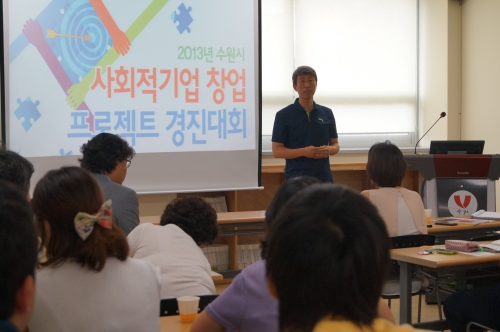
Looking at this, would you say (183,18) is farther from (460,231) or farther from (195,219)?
(195,219)

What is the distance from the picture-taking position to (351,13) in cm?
635

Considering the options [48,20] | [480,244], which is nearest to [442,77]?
[480,244]

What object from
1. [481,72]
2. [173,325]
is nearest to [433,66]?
[481,72]

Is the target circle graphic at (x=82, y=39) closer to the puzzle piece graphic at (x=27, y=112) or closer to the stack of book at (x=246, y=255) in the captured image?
the puzzle piece graphic at (x=27, y=112)

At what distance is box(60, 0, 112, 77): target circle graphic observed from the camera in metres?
4.76

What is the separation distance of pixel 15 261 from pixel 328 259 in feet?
1.48

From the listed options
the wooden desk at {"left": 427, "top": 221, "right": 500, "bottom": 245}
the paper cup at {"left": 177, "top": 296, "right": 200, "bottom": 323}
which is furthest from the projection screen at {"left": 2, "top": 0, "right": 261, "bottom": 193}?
the paper cup at {"left": 177, "top": 296, "right": 200, "bottom": 323}

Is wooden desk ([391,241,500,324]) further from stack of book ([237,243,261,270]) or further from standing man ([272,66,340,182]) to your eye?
stack of book ([237,243,261,270])

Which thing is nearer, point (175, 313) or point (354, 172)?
point (175, 313)

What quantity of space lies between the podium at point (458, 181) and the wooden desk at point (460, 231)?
0.44 meters

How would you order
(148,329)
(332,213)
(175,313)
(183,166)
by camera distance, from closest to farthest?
1. (332,213)
2. (148,329)
3. (175,313)
4. (183,166)

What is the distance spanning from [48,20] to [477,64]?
440cm

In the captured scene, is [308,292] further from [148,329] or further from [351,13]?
[351,13]

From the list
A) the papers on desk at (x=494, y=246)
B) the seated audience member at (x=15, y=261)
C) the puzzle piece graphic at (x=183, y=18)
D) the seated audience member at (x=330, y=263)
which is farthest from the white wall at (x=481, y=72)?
the seated audience member at (x=15, y=261)
